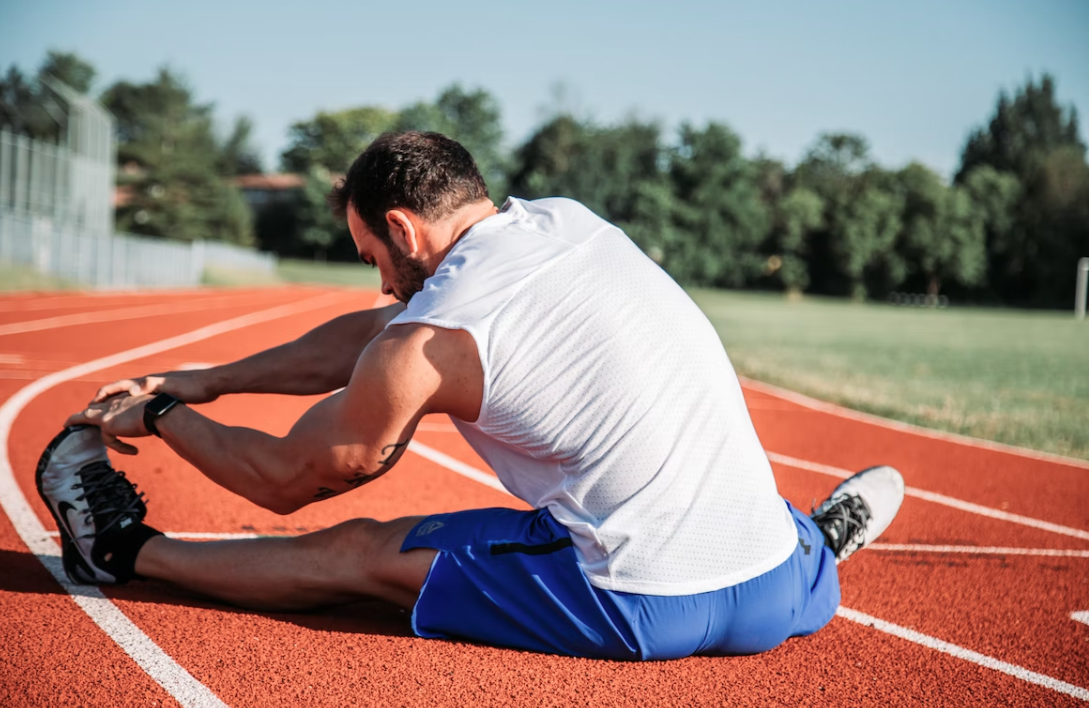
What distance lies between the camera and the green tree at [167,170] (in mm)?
64875

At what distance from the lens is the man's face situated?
259 cm

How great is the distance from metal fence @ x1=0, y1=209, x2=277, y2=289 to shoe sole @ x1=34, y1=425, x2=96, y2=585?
22.9 metres

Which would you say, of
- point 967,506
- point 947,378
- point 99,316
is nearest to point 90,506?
point 967,506

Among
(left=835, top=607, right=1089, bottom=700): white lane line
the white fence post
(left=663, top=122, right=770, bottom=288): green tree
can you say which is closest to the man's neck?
(left=835, top=607, right=1089, bottom=700): white lane line

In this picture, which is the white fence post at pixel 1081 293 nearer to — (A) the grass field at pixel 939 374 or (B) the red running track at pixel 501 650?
(A) the grass field at pixel 939 374

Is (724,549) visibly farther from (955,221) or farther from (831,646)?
(955,221)

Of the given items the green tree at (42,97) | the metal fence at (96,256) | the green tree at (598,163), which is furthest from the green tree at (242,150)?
the metal fence at (96,256)

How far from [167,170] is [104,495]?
68.1 meters

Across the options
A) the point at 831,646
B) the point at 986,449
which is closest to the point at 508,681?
the point at 831,646

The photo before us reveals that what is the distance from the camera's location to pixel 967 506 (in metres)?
5.48

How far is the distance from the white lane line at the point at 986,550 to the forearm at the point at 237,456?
2956 millimetres

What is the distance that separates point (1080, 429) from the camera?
896 centimetres

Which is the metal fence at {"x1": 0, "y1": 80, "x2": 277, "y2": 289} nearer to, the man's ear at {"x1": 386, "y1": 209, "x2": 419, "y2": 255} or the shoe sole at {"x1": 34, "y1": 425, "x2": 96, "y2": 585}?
the shoe sole at {"x1": 34, "y1": 425, "x2": 96, "y2": 585}

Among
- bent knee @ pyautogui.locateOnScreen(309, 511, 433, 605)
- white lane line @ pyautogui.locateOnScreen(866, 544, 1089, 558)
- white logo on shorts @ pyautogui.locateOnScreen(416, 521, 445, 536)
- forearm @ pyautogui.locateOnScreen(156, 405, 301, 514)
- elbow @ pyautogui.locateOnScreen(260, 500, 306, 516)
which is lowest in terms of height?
white lane line @ pyautogui.locateOnScreen(866, 544, 1089, 558)
